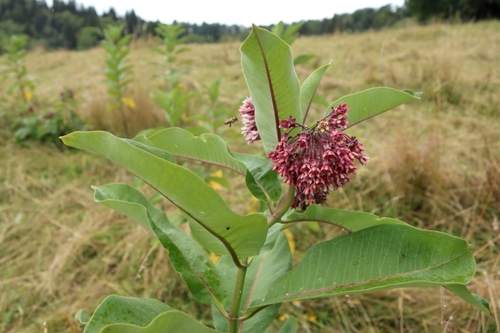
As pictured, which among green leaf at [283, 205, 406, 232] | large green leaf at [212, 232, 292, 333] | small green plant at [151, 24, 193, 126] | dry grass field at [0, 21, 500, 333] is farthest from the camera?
small green plant at [151, 24, 193, 126]

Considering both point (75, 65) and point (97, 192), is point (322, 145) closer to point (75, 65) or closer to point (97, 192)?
point (97, 192)

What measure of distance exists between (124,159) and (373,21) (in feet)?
41.1

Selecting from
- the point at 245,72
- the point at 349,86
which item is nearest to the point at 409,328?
the point at 245,72

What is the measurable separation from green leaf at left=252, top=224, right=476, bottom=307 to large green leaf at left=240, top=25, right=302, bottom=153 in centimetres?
19

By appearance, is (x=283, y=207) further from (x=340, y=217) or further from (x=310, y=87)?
(x=310, y=87)

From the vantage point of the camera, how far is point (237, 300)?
62 centimetres

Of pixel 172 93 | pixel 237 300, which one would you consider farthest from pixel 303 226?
pixel 237 300

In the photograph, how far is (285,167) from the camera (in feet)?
1.75

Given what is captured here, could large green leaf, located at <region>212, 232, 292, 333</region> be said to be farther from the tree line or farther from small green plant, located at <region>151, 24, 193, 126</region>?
the tree line

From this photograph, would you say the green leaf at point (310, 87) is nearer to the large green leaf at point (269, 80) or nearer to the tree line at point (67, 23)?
the large green leaf at point (269, 80)

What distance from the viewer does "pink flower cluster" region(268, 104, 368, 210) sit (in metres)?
0.52

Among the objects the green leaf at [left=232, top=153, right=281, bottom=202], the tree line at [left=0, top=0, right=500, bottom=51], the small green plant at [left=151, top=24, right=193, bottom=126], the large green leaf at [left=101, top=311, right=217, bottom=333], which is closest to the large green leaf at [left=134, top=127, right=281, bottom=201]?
Result: the green leaf at [left=232, top=153, right=281, bottom=202]

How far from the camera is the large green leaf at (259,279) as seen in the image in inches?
28.7

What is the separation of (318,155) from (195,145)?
0.66ft
